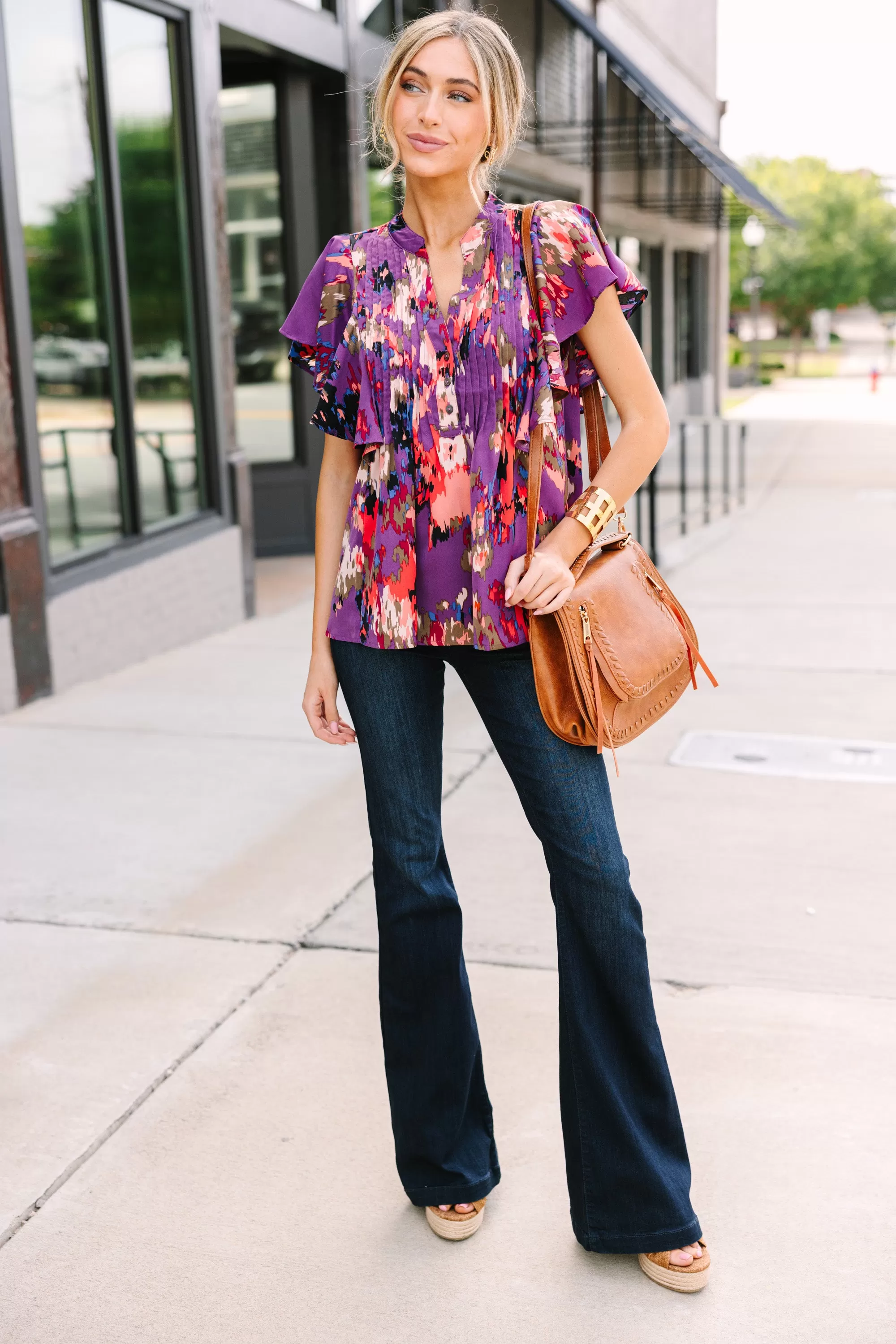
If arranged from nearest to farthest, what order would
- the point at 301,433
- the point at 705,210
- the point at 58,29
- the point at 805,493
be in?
the point at 58,29, the point at 301,433, the point at 805,493, the point at 705,210

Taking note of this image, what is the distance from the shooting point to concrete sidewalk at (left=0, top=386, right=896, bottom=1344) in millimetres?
2445

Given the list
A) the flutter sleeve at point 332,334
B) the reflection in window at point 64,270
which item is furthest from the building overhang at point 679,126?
the flutter sleeve at point 332,334

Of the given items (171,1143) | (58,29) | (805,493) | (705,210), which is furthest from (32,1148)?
(705,210)

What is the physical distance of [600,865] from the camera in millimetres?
2262

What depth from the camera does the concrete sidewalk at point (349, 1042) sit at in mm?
2445

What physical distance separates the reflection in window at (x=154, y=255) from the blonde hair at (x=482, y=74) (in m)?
5.49

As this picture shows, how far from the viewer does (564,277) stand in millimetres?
2219

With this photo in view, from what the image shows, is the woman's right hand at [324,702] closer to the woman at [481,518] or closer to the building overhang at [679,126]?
the woman at [481,518]

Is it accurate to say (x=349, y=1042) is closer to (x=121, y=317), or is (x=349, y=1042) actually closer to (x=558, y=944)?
(x=558, y=944)

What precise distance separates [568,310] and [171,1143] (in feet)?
6.03

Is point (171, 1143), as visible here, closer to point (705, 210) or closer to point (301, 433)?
point (301, 433)

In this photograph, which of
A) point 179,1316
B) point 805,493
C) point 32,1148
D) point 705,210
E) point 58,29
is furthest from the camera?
point 705,210

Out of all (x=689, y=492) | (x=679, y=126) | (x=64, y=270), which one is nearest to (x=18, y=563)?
(x=64, y=270)

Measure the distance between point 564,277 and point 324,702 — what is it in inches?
32.4
